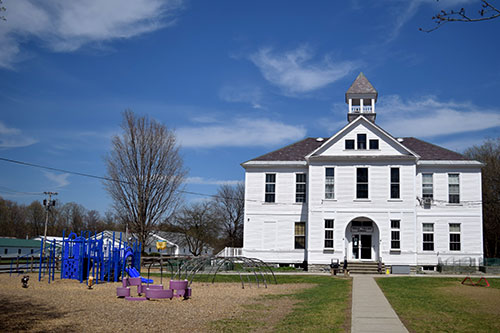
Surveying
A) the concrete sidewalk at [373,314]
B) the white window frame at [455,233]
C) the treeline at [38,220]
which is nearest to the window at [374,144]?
the white window frame at [455,233]

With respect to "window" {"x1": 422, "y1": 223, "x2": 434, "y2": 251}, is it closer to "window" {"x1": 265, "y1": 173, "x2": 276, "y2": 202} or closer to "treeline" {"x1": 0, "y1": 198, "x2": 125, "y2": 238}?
"window" {"x1": 265, "y1": 173, "x2": 276, "y2": 202}

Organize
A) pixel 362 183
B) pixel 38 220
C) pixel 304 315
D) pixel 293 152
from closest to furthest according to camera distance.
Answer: pixel 304 315 < pixel 362 183 < pixel 293 152 < pixel 38 220

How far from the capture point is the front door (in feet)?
118

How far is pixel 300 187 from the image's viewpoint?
38.4 m

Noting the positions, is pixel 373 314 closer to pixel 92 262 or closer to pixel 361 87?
pixel 92 262

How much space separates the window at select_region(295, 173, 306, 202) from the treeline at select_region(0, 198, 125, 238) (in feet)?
234

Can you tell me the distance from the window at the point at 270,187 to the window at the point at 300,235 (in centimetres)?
286

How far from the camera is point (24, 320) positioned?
40.9ft

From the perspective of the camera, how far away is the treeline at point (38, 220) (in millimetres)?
104644

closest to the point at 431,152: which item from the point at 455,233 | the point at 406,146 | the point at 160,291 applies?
the point at 406,146

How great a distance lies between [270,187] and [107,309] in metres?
24.6

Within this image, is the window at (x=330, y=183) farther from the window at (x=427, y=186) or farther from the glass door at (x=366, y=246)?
the window at (x=427, y=186)

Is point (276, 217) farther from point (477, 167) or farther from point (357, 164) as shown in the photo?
point (477, 167)

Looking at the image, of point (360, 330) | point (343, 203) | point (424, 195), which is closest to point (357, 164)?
point (343, 203)
